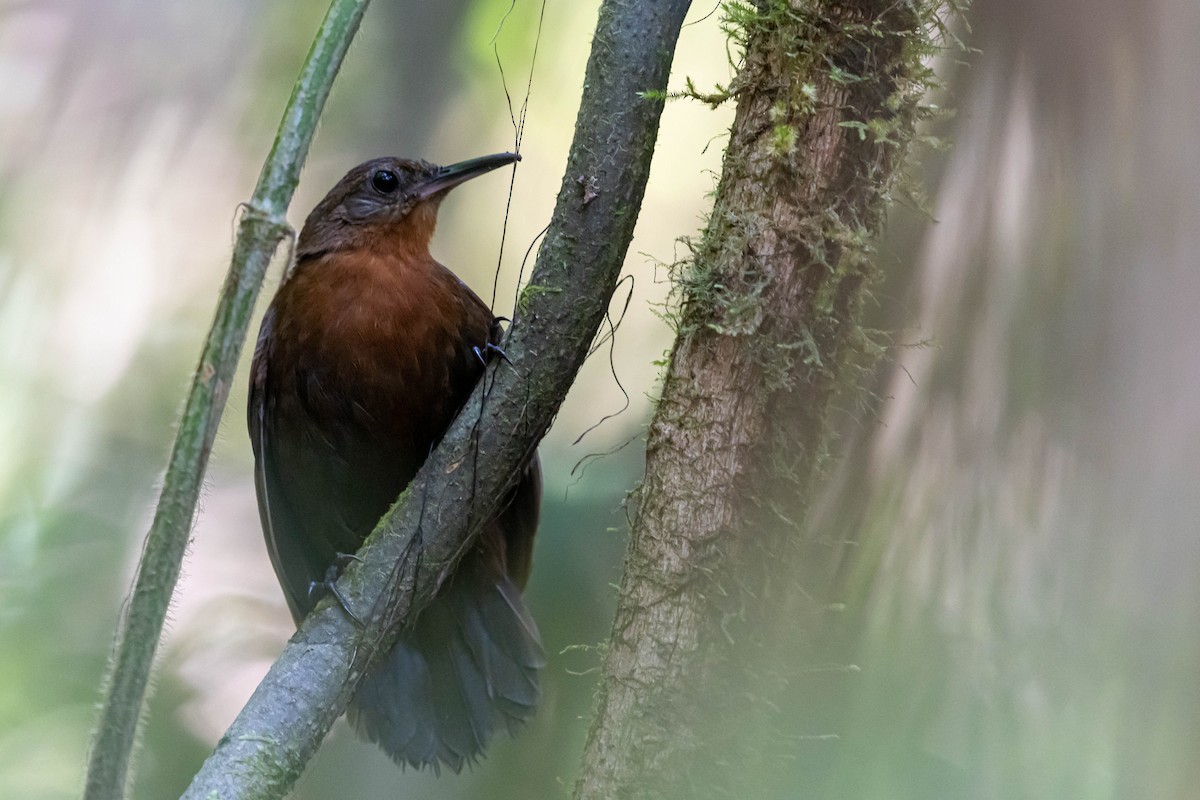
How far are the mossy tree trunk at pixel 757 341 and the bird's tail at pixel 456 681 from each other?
126cm

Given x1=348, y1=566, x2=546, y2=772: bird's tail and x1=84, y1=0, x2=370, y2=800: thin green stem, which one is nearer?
x1=84, y1=0, x2=370, y2=800: thin green stem

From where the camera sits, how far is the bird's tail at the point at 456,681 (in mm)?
3086

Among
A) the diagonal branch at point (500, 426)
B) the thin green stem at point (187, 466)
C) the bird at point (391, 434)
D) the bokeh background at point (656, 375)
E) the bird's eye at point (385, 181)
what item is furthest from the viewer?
the bird's eye at point (385, 181)

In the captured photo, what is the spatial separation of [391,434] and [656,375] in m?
0.79

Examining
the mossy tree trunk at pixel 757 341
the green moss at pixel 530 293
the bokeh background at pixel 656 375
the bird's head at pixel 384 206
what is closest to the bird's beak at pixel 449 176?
the bird's head at pixel 384 206

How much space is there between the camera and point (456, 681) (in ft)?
10.4

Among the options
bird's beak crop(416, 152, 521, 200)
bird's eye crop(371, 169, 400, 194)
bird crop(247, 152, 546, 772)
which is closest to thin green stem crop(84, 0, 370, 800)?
bird crop(247, 152, 546, 772)

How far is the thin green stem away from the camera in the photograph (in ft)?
4.20

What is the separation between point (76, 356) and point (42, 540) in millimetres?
633

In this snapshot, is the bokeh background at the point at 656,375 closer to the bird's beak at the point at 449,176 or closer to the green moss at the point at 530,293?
the green moss at the point at 530,293

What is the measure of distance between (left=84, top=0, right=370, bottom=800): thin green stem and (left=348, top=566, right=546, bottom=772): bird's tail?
1.79 metres

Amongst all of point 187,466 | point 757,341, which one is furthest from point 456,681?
point 187,466

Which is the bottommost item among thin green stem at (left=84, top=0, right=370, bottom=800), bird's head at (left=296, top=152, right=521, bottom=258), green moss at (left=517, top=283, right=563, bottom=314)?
thin green stem at (left=84, top=0, right=370, bottom=800)

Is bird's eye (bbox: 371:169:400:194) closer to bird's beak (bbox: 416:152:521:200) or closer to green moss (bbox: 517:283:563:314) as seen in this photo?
bird's beak (bbox: 416:152:521:200)
